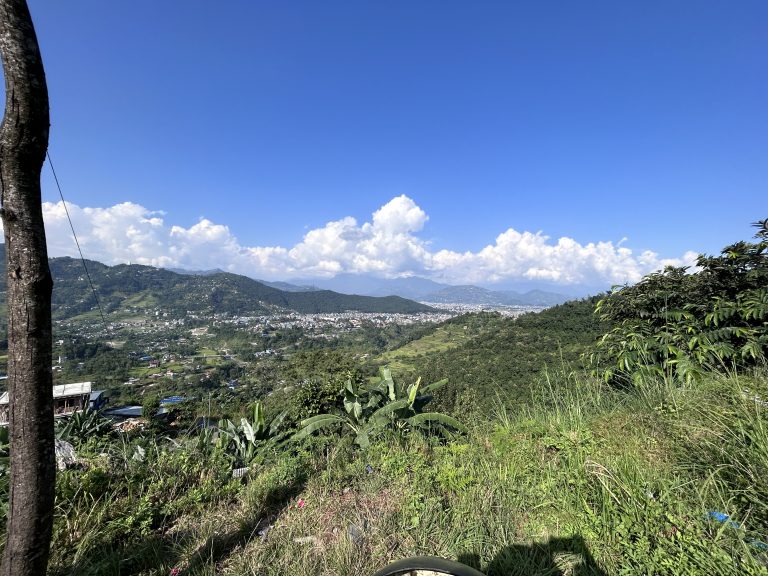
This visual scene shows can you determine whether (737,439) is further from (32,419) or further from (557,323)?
(557,323)

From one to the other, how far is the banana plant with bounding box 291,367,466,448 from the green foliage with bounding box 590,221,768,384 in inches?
80.3

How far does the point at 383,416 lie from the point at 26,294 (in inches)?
138

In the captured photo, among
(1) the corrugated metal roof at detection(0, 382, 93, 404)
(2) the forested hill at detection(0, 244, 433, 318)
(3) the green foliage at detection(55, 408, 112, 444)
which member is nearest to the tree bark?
(1) the corrugated metal roof at detection(0, 382, 93, 404)

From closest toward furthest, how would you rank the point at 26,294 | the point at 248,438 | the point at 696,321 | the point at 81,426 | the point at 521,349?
1. the point at 26,294
2. the point at 696,321
3. the point at 81,426
4. the point at 248,438
5. the point at 521,349

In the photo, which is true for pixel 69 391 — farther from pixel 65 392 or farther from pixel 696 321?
pixel 696 321

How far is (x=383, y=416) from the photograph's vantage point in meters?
4.12

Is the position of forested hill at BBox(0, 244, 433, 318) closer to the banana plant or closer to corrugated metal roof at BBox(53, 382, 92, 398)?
corrugated metal roof at BBox(53, 382, 92, 398)

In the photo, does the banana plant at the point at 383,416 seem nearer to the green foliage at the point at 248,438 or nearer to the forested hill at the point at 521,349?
the green foliage at the point at 248,438

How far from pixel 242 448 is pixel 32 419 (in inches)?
120

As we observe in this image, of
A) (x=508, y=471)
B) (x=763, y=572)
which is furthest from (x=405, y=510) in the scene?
(x=763, y=572)

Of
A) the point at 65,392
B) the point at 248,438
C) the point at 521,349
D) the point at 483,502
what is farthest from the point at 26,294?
the point at 521,349

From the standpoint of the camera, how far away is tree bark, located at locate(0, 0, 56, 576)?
1.35 meters

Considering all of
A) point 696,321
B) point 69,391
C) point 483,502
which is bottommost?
point 69,391

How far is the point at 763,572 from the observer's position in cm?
127
